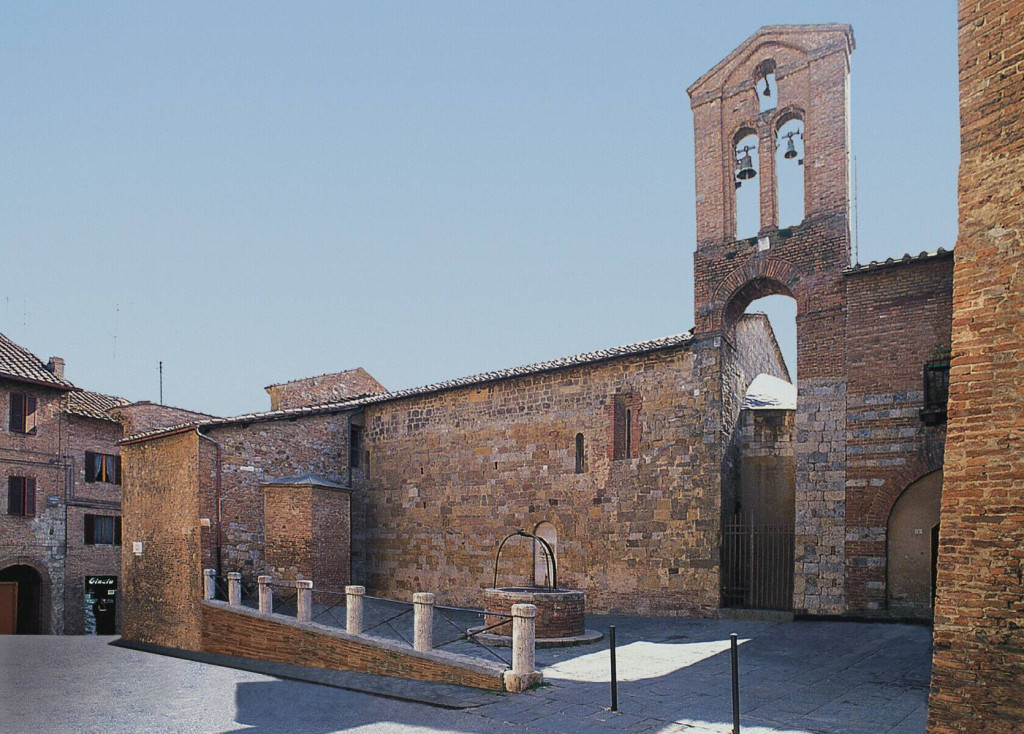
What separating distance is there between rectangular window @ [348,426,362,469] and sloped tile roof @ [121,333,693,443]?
2.16 feet

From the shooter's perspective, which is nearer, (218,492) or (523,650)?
(523,650)

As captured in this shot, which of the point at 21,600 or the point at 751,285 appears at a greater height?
the point at 751,285

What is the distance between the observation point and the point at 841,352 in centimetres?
1373

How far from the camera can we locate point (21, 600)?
23.2 meters

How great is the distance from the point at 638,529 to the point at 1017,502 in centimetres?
1016

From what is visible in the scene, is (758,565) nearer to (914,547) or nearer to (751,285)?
(914,547)

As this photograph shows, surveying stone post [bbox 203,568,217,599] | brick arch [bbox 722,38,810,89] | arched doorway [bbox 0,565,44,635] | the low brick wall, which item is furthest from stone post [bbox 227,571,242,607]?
brick arch [bbox 722,38,810,89]

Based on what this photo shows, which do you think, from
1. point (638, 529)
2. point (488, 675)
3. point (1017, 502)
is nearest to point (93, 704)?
point (488, 675)

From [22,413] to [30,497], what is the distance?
94.8 inches

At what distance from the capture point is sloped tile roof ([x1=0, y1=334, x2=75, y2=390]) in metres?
22.9

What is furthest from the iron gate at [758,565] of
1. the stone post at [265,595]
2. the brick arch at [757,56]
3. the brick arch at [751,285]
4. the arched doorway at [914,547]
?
the brick arch at [757,56]

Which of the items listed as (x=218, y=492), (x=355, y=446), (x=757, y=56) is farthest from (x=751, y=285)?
(x=218, y=492)

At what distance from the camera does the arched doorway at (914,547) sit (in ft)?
41.2

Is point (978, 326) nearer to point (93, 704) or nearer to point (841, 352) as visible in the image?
point (841, 352)
